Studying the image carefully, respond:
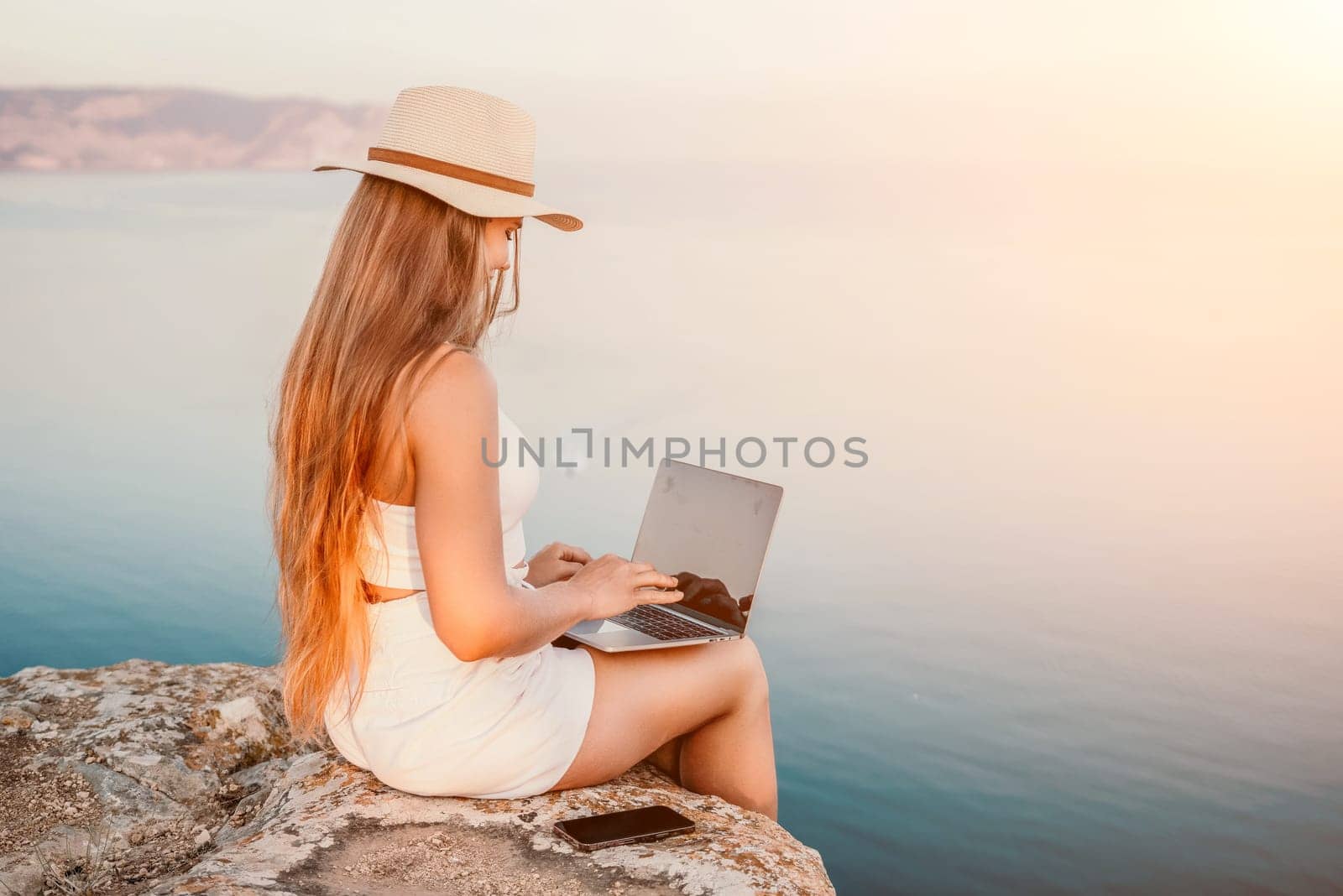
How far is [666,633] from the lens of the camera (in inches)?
106

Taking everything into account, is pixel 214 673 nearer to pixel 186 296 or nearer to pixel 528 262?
pixel 528 262

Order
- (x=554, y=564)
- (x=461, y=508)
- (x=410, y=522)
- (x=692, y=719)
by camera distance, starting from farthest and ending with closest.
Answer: (x=554, y=564), (x=692, y=719), (x=410, y=522), (x=461, y=508)

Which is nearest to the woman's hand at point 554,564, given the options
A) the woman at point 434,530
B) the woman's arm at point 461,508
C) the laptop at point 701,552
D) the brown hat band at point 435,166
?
the laptop at point 701,552

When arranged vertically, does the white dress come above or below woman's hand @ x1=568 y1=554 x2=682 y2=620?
below

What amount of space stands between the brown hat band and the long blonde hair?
6cm

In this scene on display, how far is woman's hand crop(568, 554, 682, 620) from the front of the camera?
2.26m

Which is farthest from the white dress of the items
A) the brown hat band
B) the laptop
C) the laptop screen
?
the laptop screen

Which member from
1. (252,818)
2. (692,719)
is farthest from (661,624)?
(252,818)

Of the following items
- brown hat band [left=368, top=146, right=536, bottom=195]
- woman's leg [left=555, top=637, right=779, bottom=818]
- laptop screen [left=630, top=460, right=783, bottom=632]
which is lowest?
woman's leg [left=555, top=637, right=779, bottom=818]

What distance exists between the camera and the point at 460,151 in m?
2.20

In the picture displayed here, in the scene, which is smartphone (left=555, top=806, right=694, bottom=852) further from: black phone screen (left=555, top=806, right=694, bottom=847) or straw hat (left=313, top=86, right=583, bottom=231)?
straw hat (left=313, top=86, right=583, bottom=231)

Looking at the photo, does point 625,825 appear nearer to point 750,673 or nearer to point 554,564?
point 750,673

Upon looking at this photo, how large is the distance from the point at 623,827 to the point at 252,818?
1.02 m

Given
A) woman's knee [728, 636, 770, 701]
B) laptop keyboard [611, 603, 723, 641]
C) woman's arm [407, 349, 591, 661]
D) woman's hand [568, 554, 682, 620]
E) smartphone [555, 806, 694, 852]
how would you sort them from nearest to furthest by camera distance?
1. woman's arm [407, 349, 591, 661]
2. smartphone [555, 806, 694, 852]
3. woman's hand [568, 554, 682, 620]
4. woman's knee [728, 636, 770, 701]
5. laptop keyboard [611, 603, 723, 641]
